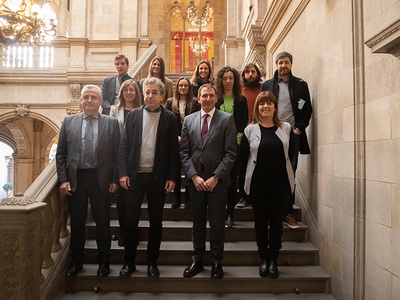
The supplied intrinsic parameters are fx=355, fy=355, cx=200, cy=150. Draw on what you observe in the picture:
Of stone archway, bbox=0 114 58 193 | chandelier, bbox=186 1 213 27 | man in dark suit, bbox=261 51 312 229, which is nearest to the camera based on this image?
man in dark suit, bbox=261 51 312 229

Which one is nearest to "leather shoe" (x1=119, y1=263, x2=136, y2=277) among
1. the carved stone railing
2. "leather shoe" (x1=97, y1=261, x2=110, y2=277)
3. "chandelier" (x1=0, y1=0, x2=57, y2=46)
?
"leather shoe" (x1=97, y1=261, x2=110, y2=277)

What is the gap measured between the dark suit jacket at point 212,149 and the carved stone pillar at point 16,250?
4.58ft

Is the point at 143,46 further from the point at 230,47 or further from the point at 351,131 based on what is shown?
the point at 351,131

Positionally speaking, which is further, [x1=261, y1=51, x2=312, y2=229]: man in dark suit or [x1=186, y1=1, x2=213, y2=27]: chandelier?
[x1=186, y1=1, x2=213, y2=27]: chandelier

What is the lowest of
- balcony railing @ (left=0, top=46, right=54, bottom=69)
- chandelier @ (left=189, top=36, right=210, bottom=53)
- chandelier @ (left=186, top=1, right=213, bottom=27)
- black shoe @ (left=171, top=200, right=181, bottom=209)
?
black shoe @ (left=171, top=200, right=181, bottom=209)

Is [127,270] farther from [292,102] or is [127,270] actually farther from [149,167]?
[292,102]

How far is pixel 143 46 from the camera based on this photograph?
1039 centimetres

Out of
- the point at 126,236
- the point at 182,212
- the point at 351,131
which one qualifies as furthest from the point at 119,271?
the point at 351,131

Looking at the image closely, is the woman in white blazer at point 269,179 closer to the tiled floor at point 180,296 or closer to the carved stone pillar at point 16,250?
the tiled floor at point 180,296

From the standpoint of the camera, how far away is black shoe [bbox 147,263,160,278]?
334 cm

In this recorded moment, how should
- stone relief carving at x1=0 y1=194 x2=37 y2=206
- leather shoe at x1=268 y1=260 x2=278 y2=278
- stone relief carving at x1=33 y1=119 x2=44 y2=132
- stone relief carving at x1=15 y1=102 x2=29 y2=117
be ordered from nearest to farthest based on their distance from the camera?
1. stone relief carving at x1=0 y1=194 x2=37 y2=206
2. leather shoe at x1=268 y1=260 x2=278 y2=278
3. stone relief carving at x1=15 y1=102 x2=29 y2=117
4. stone relief carving at x1=33 y1=119 x2=44 y2=132

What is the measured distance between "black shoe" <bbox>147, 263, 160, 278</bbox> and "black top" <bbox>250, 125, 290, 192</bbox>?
119cm

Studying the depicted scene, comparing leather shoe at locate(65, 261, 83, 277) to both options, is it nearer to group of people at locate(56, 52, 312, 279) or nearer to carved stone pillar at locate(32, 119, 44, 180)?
group of people at locate(56, 52, 312, 279)

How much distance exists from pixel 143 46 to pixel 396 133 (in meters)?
8.96
